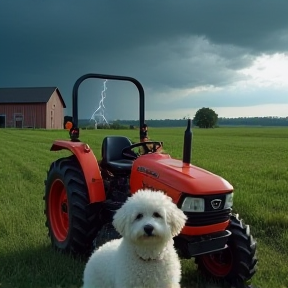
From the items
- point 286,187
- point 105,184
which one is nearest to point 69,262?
point 105,184

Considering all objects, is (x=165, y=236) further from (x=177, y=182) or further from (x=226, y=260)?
(x=226, y=260)

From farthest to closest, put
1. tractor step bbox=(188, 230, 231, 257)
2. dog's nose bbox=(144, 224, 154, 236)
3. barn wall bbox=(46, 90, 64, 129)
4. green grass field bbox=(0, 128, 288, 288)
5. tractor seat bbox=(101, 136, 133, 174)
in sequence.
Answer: barn wall bbox=(46, 90, 64, 129), tractor seat bbox=(101, 136, 133, 174), green grass field bbox=(0, 128, 288, 288), tractor step bbox=(188, 230, 231, 257), dog's nose bbox=(144, 224, 154, 236)

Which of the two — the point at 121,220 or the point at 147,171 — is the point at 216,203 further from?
the point at 121,220

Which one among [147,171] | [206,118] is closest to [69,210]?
[147,171]

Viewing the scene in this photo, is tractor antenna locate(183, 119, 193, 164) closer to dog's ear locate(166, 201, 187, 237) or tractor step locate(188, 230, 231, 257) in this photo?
tractor step locate(188, 230, 231, 257)

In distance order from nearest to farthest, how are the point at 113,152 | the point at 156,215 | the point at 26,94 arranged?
the point at 156,215 → the point at 113,152 → the point at 26,94

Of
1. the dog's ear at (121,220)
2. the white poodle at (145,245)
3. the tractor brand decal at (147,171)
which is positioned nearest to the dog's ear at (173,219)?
the white poodle at (145,245)

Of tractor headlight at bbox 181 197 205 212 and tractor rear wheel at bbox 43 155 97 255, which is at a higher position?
tractor headlight at bbox 181 197 205 212

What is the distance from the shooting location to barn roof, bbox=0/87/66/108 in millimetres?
56853

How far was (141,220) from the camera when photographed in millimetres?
2785

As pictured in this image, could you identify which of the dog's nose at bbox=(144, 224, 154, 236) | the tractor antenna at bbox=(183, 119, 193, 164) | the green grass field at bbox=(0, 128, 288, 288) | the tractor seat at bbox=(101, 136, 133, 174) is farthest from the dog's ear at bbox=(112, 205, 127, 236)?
the tractor seat at bbox=(101, 136, 133, 174)

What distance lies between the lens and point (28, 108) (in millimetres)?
56969

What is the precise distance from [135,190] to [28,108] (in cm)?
5557

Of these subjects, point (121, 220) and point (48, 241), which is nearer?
point (121, 220)
